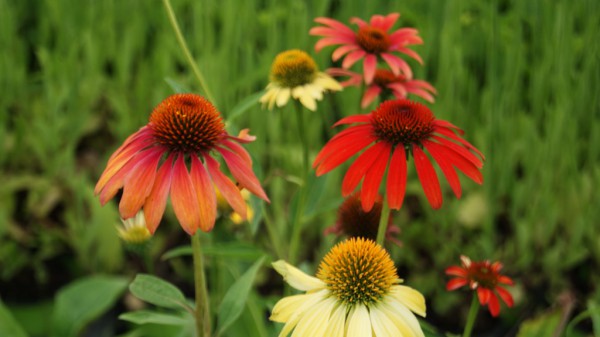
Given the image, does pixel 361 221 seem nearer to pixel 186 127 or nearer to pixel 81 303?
pixel 186 127

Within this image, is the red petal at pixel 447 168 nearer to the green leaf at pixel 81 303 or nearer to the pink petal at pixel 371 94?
the pink petal at pixel 371 94

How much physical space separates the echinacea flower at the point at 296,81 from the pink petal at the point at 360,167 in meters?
0.24

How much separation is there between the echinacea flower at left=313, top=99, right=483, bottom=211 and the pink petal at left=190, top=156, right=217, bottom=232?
4.7 inches

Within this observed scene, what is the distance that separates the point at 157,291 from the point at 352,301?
0.78 feet

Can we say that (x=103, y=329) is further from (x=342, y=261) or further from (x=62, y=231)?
(x=342, y=261)

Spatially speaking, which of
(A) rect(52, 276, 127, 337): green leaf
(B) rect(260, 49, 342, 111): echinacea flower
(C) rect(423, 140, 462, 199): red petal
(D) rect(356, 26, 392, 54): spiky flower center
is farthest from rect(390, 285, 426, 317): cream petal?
(A) rect(52, 276, 127, 337): green leaf

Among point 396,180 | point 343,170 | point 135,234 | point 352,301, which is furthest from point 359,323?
point 343,170

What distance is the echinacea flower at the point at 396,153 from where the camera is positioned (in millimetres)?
672

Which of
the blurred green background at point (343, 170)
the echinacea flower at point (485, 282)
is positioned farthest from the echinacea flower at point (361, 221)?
the blurred green background at point (343, 170)

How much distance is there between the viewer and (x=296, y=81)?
3.23 ft

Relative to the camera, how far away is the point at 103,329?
1.47 m

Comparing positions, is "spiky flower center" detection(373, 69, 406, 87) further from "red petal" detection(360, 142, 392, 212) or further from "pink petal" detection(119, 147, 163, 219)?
"pink petal" detection(119, 147, 163, 219)

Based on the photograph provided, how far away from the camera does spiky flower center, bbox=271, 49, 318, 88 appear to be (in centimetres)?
98

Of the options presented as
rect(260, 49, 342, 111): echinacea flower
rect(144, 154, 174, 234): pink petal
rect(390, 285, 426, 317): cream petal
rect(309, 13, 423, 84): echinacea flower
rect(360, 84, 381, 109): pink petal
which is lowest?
rect(390, 285, 426, 317): cream petal
